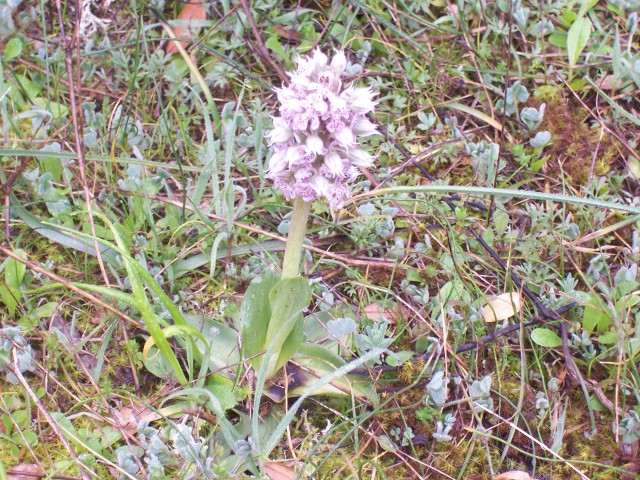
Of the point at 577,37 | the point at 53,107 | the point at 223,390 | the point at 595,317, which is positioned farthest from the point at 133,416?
the point at 577,37

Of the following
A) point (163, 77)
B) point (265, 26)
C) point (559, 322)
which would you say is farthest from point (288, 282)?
point (265, 26)

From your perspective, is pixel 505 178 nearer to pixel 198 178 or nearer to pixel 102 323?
pixel 198 178

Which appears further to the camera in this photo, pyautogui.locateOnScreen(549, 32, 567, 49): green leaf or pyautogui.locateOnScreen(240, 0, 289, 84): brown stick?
pyautogui.locateOnScreen(549, 32, 567, 49): green leaf

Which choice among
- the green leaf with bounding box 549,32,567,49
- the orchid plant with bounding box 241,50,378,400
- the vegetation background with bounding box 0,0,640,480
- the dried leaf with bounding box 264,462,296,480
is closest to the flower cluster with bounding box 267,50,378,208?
the orchid plant with bounding box 241,50,378,400

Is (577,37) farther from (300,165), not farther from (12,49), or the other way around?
(12,49)

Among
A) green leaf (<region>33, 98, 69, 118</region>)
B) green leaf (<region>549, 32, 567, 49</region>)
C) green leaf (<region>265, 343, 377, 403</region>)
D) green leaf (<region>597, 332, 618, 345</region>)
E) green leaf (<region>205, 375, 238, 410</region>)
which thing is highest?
green leaf (<region>33, 98, 69, 118</region>)

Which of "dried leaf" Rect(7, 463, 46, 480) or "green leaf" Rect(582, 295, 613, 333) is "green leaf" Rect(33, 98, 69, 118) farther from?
"green leaf" Rect(582, 295, 613, 333)
